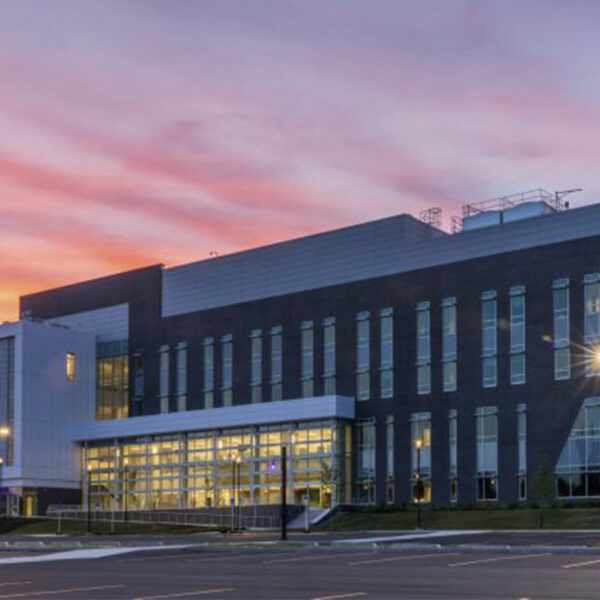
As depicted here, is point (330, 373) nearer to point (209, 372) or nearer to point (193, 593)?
point (209, 372)

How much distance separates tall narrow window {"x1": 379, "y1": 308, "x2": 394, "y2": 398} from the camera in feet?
315

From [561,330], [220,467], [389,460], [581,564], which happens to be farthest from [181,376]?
[581,564]

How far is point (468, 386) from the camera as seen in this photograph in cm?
9088

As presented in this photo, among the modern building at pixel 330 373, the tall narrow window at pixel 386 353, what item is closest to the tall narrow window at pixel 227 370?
the modern building at pixel 330 373

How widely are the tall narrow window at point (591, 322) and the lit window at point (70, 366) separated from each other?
5447cm

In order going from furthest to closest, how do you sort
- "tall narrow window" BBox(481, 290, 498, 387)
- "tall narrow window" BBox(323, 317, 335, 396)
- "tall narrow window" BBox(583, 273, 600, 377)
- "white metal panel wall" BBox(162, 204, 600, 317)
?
"tall narrow window" BBox(323, 317, 335, 396) < "tall narrow window" BBox(481, 290, 498, 387) < "white metal panel wall" BBox(162, 204, 600, 317) < "tall narrow window" BBox(583, 273, 600, 377)

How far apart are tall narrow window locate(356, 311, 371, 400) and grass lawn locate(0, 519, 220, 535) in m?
18.2

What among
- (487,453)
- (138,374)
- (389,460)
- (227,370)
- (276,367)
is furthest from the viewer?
(138,374)

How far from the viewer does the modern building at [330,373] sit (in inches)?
3433

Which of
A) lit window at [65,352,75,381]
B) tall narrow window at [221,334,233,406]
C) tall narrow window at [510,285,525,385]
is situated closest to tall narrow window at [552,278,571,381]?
tall narrow window at [510,285,525,385]

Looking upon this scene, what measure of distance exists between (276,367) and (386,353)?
38.8 ft

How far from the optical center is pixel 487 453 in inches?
3516

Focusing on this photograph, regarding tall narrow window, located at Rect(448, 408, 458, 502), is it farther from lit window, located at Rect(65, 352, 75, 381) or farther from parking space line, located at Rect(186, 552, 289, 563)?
parking space line, located at Rect(186, 552, 289, 563)

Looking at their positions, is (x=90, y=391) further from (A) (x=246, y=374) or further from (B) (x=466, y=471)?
(B) (x=466, y=471)
